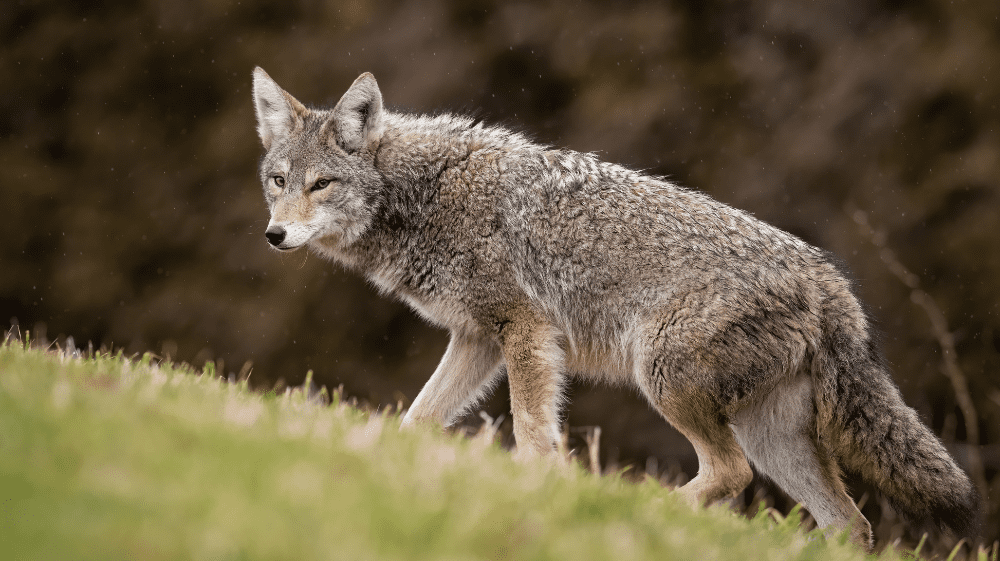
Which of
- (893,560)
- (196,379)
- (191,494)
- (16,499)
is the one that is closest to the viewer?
(16,499)

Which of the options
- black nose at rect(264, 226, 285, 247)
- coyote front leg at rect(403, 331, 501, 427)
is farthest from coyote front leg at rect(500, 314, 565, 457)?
black nose at rect(264, 226, 285, 247)

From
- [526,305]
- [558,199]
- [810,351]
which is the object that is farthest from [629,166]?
[810,351]

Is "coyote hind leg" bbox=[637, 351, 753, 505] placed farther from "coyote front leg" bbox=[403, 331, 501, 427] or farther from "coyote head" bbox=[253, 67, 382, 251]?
"coyote head" bbox=[253, 67, 382, 251]

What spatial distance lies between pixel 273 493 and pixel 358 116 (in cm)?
338

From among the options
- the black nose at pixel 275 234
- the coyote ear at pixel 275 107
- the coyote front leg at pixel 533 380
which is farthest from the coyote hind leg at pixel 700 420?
the coyote ear at pixel 275 107

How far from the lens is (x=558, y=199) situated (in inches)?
172

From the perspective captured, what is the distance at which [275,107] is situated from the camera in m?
4.94

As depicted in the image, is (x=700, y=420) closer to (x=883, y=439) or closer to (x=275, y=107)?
(x=883, y=439)

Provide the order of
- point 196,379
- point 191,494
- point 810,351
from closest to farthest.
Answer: point 191,494
point 196,379
point 810,351

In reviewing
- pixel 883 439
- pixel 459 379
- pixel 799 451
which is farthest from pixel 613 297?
pixel 883 439

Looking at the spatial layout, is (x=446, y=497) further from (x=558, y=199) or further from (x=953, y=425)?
(x=953, y=425)

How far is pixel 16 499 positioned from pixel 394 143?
141 inches

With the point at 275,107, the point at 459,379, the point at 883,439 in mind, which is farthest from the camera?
the point at 275,107

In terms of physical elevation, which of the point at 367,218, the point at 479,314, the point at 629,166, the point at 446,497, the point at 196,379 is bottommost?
the point at 196,379
